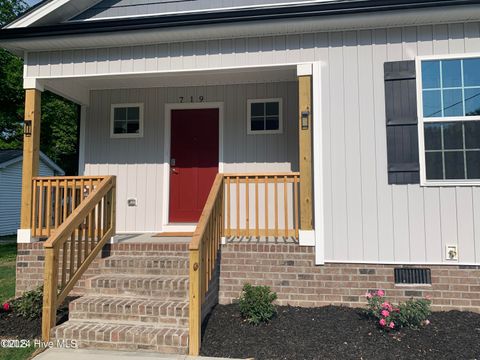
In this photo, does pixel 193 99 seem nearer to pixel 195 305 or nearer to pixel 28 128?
pixel 28 128

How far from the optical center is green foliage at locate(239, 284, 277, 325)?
3.72 meters

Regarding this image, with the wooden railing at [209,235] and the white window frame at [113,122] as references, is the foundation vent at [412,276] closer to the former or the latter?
the wooden railing at [209,235]

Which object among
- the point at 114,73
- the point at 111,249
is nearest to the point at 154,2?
the point at 114,73

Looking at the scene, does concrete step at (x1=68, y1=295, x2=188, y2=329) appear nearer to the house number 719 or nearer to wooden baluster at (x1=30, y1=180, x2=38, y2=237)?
wooden baluster at (x1=30, y1=180, x2=38, y2=237)

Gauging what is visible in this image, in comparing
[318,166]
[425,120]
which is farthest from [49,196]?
[425,120]

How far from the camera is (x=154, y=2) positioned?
5.68m

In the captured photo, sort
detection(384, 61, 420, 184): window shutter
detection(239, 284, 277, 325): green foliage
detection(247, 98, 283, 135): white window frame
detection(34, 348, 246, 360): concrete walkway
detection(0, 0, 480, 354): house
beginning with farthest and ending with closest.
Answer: detection(247, 98, 283, 135): white window frame, detection(384, 61, 420, 184): window shutter, detection(0, 0, 480, 354): house, detection(239, 284, 277, 325): green foliage, detection(34, 348, 246, 360): concrete walkway

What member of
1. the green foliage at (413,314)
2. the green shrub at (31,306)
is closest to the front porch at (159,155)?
the green shrub at (31,306)

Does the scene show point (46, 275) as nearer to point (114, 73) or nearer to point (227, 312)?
point (227, 312)

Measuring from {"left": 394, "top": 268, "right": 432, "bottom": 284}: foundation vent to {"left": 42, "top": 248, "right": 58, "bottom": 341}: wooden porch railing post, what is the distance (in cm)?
369

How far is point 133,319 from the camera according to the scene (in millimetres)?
3629

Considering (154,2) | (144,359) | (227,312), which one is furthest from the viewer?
(154,2)

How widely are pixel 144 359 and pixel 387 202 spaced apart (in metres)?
3.08

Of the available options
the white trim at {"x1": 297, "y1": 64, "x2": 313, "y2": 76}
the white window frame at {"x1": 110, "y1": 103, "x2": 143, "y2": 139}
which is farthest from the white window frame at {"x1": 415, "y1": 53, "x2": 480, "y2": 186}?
the white window frame at {"x1": 110, "y1": 103, "x2": 143, "y2": 139}
